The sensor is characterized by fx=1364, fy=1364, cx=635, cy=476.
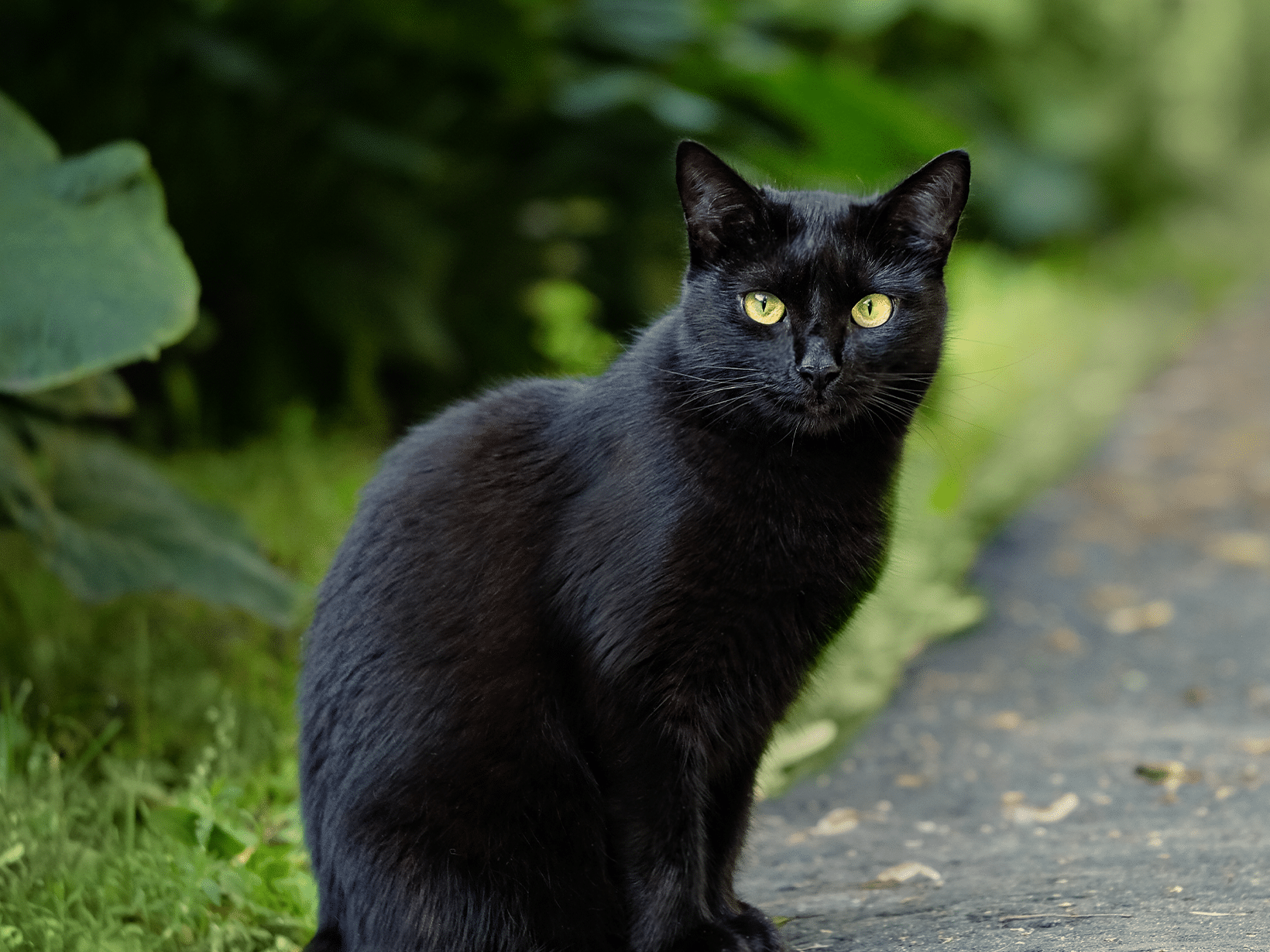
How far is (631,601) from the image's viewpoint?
1.95m

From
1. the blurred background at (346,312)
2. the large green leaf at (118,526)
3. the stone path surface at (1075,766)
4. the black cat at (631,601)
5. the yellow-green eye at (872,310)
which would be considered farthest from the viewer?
the large green leaf at (118,526)

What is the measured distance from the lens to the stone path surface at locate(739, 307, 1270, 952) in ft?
7.14

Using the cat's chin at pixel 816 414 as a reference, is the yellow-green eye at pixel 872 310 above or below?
above

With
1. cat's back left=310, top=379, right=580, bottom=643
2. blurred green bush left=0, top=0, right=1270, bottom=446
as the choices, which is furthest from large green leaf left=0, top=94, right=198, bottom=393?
blurred green bush left=0, top=0, right=1270, bottom=446

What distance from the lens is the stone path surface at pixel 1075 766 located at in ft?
7.14

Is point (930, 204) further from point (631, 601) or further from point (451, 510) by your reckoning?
point (451, 510)

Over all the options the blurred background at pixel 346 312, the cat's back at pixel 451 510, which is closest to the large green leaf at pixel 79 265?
the blurred background at pixel 346 312

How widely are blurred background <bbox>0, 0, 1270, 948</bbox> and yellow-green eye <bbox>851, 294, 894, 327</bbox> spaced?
3.19 feet

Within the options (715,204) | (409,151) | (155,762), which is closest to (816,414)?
(715,204)

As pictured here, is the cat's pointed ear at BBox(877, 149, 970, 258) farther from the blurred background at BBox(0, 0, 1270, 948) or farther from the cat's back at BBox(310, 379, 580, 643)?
the blurred background at BBox(0, 0, 1270, 948)

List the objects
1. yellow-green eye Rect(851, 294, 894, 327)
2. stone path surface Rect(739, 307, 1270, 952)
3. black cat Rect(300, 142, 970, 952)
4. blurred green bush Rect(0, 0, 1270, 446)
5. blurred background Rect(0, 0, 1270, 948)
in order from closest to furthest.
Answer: black cat Rect(300, 142, 970, 952) < yellow-green eye Rect(851, 294, 894, 327) < stone path surface Rect(739, 307, 1270, 952) < blurred background Rect(0, 0, 1270, 948) < blurred green bush Rect(0, 0, 1270, 446)

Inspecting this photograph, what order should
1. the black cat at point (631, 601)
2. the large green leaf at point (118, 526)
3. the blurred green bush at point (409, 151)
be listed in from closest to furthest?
the black cat at point (631, 601), the large green leaf at point (118, 526), the blurred green bush at point (409, 151)

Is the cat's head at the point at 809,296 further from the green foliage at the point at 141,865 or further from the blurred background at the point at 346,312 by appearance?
the green foliage at the point at 141,865

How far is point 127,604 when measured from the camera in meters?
3.53
